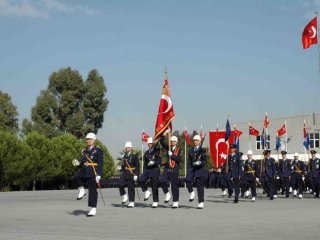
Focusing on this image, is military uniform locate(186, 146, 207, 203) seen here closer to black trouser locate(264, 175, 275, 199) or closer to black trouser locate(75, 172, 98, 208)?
black trouser locate(75, 172, 98, 208)

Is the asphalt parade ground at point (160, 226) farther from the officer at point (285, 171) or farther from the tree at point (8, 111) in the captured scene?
the tree at point (8, 111)

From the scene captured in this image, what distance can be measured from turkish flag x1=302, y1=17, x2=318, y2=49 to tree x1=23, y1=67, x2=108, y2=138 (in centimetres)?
3378

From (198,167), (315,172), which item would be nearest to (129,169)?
(198,167)

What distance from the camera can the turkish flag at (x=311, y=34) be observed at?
33.4 m

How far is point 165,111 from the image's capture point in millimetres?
19359

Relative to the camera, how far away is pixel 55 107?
6366 cm

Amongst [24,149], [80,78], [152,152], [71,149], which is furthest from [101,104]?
[152,152]

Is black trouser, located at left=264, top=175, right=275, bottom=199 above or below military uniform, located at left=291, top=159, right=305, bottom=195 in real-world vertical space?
below

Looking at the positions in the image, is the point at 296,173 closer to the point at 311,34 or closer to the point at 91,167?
the point at 311,34

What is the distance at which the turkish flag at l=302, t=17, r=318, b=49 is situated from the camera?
3344 centimetres

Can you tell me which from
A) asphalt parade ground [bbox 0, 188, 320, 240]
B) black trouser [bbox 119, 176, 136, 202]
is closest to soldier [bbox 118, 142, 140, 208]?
black trouser [bbox 119, 176, 136, 202]

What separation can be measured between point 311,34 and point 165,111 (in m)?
17.1

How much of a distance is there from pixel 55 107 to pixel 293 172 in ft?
131

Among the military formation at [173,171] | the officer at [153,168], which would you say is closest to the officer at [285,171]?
the military formation at [173,171]
